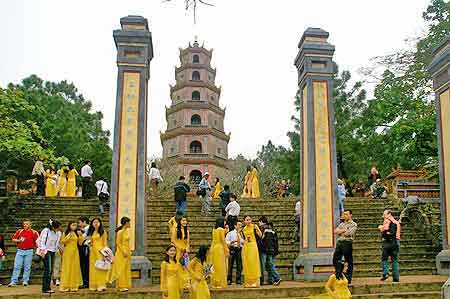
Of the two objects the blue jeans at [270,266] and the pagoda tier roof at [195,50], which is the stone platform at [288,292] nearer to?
the blue jeans at [270,266]

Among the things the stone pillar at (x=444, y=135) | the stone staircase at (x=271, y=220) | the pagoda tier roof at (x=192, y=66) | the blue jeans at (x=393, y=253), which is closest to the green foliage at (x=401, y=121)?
the stone staircase at (x=271, y=220)

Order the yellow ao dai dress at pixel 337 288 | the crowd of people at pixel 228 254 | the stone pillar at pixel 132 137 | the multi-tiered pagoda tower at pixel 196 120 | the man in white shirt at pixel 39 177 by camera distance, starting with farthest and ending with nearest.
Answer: the multi-tiered pagoda tower at pixel 196 120 < the man in white shirt at pixel 39 177 < the stone pillar at pixel 132 137 < the crowd of people at pixel 228 254 < the yellow ao dai dress at pixel 337 288

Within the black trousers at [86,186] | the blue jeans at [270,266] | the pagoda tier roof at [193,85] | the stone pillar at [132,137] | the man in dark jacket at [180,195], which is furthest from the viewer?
the pagoda tier roof at [193,85]

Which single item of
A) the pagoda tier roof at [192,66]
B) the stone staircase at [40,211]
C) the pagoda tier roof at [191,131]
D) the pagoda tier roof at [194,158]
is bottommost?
the stone staircase at [40,211]

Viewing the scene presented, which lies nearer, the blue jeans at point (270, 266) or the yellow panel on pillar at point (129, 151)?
the blue jeans at point (270, 266)

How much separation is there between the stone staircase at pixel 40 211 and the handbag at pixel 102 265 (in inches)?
167

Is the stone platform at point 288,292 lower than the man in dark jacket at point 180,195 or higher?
lower

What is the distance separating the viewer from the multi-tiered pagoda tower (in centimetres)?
Result: 3562

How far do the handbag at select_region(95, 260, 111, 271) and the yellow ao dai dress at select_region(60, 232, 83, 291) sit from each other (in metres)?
0.47

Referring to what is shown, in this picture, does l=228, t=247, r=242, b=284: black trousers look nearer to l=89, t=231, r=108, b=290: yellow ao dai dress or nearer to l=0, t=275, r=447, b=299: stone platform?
l=0, t=275, r=447, b=299: stone platform

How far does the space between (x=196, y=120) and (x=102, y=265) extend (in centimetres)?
2840

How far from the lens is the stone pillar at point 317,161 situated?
10.2m

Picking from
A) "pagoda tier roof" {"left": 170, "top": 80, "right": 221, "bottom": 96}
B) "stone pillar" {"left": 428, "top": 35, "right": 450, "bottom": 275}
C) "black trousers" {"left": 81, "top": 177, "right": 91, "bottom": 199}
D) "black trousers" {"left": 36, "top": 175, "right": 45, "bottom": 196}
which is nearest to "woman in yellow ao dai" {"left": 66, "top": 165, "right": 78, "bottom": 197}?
"black trousers" {"left": 36, "top": 175, "right": 45, "bottom": 196}

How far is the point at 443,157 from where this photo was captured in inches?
421
